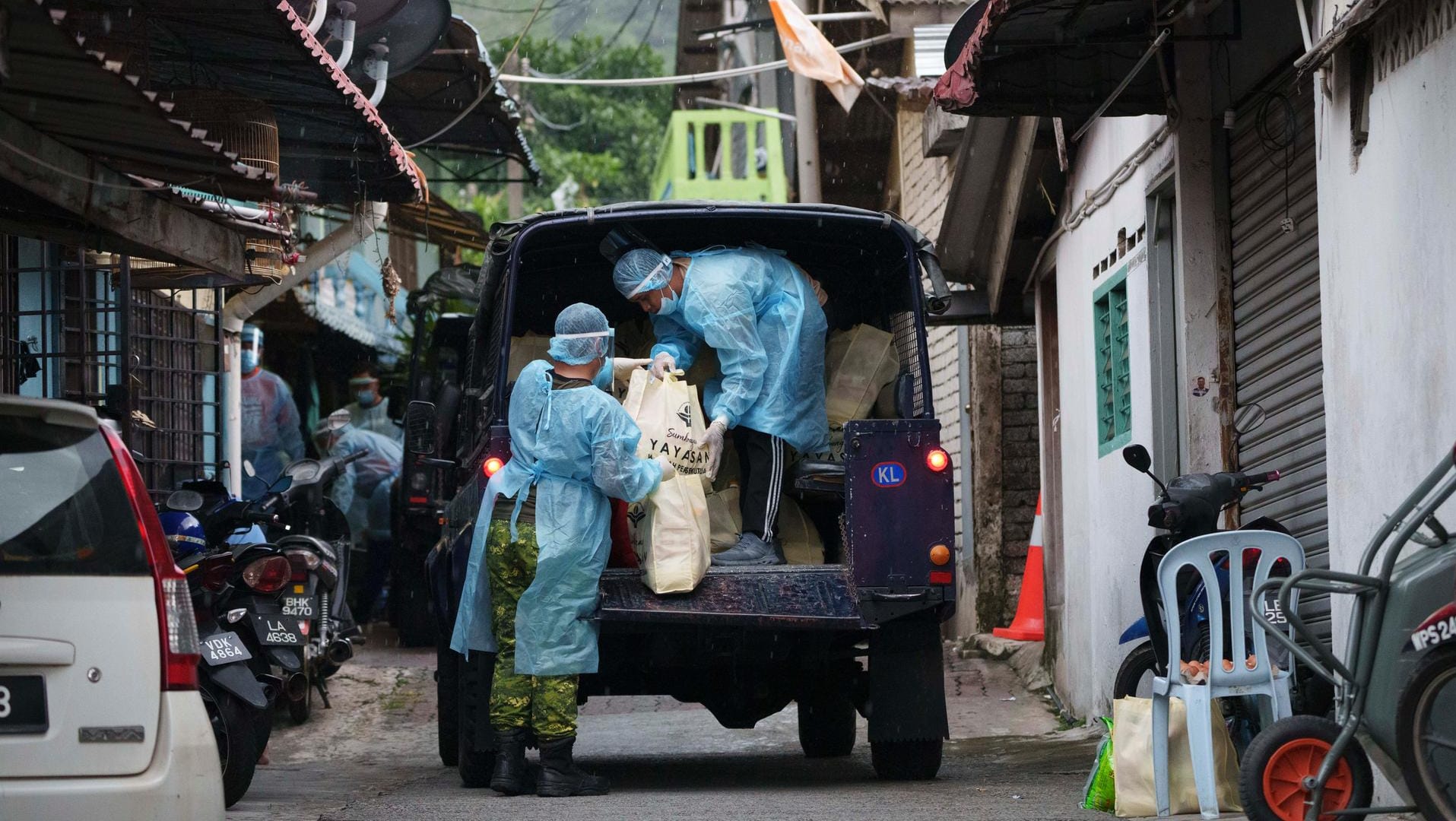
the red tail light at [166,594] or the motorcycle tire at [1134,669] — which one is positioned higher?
the red tail light at [166,594]

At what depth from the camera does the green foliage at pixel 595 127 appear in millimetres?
33938

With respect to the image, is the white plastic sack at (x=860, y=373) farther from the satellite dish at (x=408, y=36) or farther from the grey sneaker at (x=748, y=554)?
the satellite dish at (x=408, y=36)

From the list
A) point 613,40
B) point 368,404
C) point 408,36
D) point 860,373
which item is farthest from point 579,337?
point 613,40

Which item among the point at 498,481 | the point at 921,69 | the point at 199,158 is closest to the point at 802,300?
the point at 498,481

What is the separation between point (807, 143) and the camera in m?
17.5

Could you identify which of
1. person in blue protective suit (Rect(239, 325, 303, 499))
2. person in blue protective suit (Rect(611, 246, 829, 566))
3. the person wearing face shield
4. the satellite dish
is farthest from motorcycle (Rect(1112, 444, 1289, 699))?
the person wearing face shield

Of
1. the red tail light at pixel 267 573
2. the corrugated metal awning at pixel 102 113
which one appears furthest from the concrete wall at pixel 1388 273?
the red tail light at pixel 267 573

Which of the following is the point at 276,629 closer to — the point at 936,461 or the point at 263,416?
the point at 936,461

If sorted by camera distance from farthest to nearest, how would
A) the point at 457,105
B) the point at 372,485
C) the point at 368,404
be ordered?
the point at 368,404, the point at 372,485, the point at 457,105

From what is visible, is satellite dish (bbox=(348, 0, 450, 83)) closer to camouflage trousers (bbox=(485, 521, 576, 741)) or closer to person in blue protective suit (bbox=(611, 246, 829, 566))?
person in blue protective suit (bbox=(611, 246, 829, 566))

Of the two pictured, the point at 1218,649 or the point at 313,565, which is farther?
the point at 313,565

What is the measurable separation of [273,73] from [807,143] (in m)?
9.73

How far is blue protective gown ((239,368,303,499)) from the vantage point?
48.6ft

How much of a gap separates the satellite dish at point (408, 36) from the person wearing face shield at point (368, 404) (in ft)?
19.4
